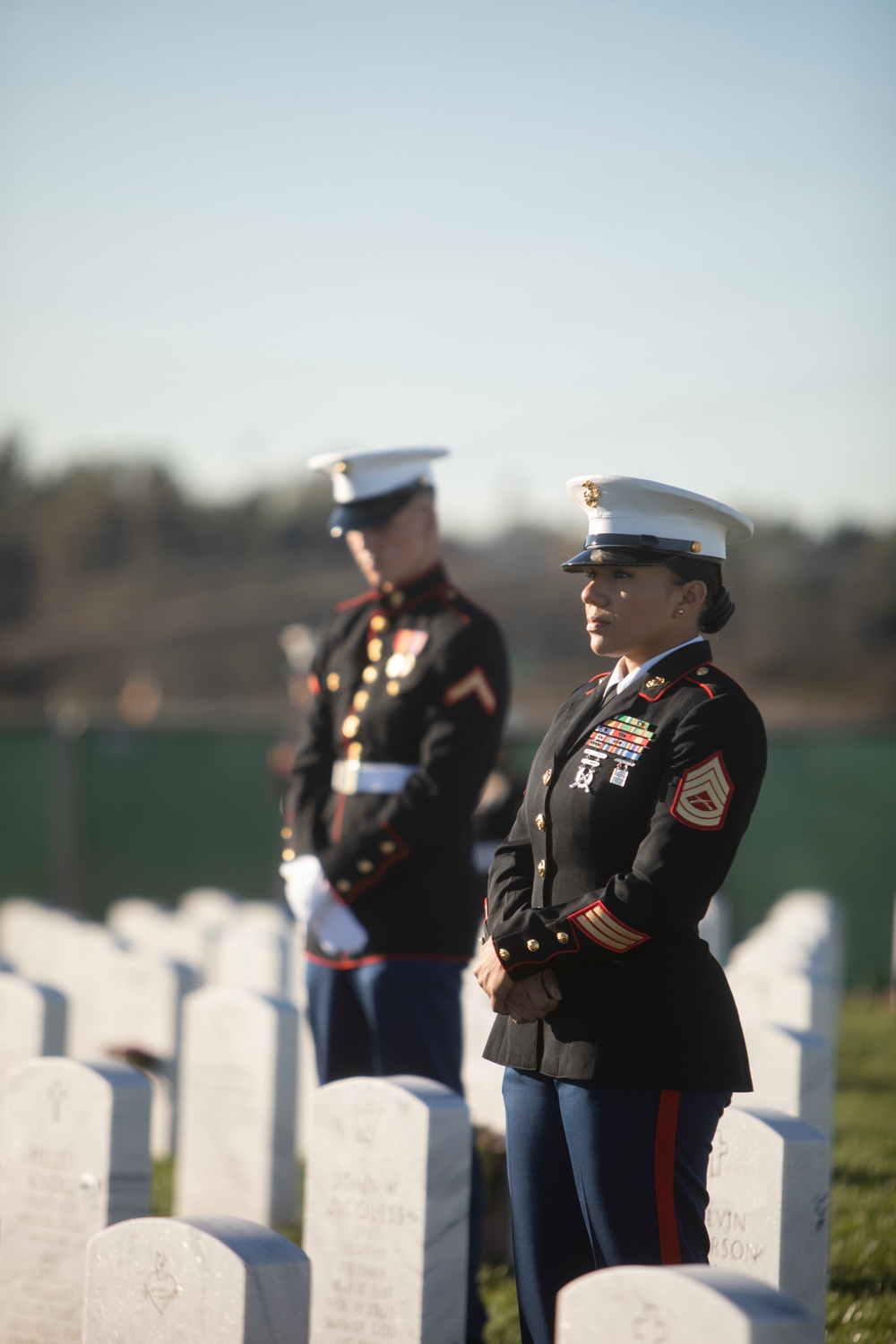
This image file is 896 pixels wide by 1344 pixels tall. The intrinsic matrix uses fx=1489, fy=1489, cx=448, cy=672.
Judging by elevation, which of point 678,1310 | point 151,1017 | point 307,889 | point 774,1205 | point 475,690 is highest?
point 475,690

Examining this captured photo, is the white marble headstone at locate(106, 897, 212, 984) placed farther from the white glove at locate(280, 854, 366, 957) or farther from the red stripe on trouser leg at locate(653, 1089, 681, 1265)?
the red stripe on trouser leg at locate(653, 1089, 681, 1265)

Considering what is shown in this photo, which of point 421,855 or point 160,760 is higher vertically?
point 421,855

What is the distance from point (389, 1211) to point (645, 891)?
129cm

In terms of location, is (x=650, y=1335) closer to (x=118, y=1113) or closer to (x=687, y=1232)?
(x=687, y=1232)

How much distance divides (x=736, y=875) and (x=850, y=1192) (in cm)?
653

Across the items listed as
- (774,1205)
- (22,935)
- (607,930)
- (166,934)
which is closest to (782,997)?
(774,1205)

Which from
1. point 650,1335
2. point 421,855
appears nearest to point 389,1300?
point 421,855

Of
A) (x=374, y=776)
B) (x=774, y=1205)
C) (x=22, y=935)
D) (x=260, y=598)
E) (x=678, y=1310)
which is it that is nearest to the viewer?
(x=678, y=1310)

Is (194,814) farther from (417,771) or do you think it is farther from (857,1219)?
(417,771)

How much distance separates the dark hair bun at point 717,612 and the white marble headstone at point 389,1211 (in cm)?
124

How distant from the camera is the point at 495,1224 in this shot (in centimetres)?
444

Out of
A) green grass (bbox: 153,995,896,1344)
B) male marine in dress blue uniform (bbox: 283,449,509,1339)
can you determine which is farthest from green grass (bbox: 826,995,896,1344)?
male marine in dress blue uniform (bbox: 283,449,509,1339)

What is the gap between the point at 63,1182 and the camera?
11.9 ft

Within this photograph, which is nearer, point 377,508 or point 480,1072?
point 377,508
